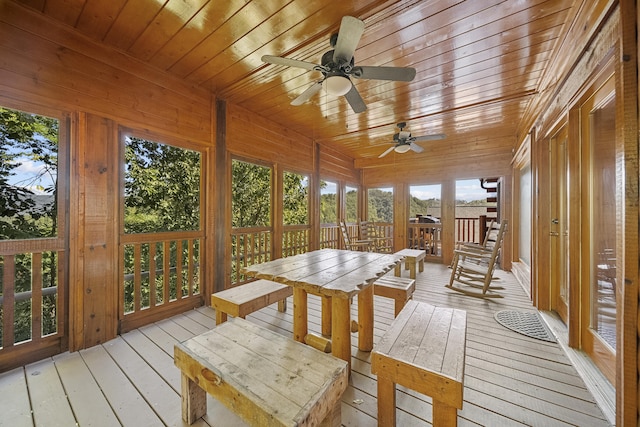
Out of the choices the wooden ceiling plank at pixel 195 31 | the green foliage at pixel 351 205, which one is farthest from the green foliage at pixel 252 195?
the green foliage at pixel 351 205

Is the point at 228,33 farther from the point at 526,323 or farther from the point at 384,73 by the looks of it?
the point at 526,323

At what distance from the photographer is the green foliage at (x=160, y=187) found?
2.49 m

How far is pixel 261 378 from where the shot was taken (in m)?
1.06

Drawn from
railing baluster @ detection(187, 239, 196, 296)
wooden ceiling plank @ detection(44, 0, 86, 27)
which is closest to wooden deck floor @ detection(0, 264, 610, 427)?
railing baluster @ detection(187, 239, 196, 296)

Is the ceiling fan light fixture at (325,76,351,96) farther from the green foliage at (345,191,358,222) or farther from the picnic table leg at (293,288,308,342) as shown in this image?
the green foliage at (345,191,358,222)

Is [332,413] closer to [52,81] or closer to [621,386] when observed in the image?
[621,386]

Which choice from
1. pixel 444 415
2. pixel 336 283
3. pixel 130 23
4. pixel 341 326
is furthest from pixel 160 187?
pixel 444 415

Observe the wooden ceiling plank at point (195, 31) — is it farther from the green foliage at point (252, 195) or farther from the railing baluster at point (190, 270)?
the railing baluster at point (190, 270)

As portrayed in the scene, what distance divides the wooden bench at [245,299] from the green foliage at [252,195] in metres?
1.54

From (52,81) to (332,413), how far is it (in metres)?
2.98

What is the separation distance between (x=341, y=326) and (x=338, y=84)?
175 centimetres

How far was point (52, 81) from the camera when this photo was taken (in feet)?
6.32

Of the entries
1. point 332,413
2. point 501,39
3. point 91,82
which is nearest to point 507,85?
point 501,39

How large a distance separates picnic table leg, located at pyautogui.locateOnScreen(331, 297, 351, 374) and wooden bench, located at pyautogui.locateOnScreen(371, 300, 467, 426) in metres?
0.31
